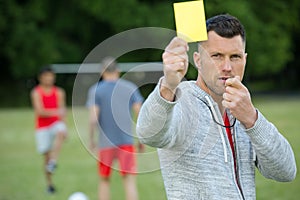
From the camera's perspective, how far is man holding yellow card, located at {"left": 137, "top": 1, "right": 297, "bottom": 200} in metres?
2.40

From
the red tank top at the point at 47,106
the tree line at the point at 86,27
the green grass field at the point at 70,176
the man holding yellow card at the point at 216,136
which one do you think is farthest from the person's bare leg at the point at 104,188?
the tree line at the point at 86,27

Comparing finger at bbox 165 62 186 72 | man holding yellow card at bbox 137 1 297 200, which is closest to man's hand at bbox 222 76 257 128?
man holding yellow card at bbox 137 1 297 200

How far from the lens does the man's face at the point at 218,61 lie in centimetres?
250

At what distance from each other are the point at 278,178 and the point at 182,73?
82 cm

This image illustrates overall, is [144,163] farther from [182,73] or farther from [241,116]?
[182,73]

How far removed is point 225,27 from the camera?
2607 mm

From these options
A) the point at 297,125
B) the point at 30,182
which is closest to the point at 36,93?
the point at 30,182

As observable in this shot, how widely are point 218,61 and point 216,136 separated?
32 cm

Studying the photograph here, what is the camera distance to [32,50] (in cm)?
3425

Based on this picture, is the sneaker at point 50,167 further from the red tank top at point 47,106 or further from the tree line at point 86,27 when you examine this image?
the tree line at point 86,27

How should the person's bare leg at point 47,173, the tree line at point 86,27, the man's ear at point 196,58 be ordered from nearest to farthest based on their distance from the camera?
the man's ear at point 196,58 < the person's bare leg at point 47,173 < the tree line at point 86,27

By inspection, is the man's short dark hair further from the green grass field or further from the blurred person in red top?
the blurred person in red top

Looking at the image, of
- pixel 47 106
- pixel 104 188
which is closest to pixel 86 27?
pixel 47 106

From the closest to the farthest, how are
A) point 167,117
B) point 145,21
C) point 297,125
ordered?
point 167,117, point 297,125, point 145,21
